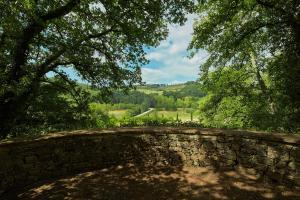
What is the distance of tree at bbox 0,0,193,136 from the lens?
1244cm

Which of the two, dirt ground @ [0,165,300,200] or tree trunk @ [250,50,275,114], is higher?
tree trunk @ [250,50,275,114]

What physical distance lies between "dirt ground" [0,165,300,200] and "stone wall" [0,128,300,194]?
0.99ft

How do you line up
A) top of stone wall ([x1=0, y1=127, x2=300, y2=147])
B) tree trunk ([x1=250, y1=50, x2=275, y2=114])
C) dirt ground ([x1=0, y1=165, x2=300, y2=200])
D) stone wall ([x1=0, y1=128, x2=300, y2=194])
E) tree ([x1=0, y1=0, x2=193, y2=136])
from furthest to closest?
tree trunk ([x1=250, y1=50, x2=275, y2=114]) < tree ([x1=0, y1=0, x2=193, y2=136]) < stone wall ([x1=0, y1=128, x2=300, y2=194]) < top of stone wall ([x1=0, y1=127, x2=300, y2=147]) < dirt ground ([x1=0, y1=165, x2=300, y2=200])

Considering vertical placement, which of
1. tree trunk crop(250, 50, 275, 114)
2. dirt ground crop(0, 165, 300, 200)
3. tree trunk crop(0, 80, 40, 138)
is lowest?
dirt ground crop(0, 165, 300, 200)

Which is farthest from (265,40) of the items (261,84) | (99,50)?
(99,50)

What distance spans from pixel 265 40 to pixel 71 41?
1005 centimetres

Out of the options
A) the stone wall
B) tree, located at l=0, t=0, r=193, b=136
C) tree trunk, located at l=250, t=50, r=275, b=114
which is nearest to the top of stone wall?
the stone wall

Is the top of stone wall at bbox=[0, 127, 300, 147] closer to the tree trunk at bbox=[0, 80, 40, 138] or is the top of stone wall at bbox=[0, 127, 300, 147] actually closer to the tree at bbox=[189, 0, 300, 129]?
the tree trunk at bbox=[0, 80, 40, 138]

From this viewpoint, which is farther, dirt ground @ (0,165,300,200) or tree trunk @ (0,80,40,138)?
tree trunk @ (0,80,40,138)

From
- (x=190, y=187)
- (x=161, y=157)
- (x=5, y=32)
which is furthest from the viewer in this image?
(x=5, y=32)

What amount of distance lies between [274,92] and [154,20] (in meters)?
7.73

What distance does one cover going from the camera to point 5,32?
12602 mm

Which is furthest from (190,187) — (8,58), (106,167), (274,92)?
(274,92)

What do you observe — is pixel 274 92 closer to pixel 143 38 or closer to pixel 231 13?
pixel 231 13
